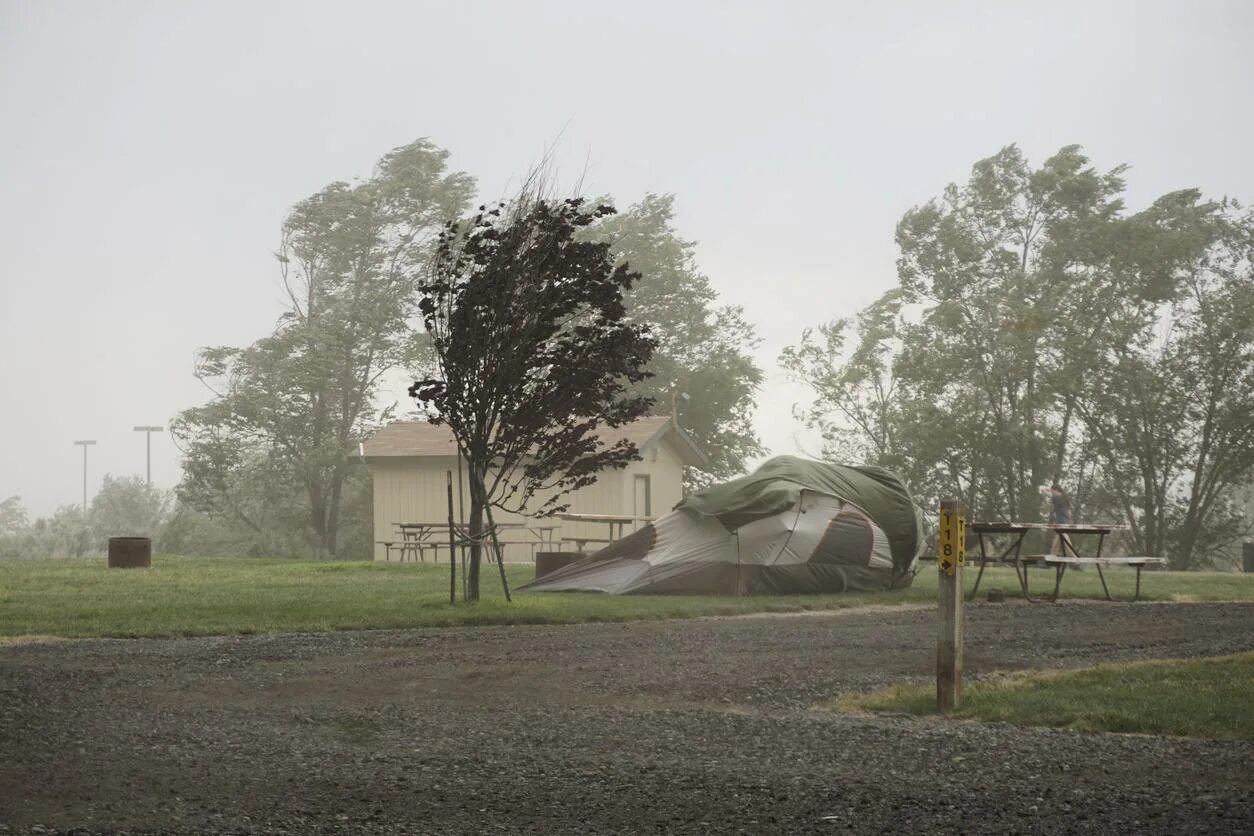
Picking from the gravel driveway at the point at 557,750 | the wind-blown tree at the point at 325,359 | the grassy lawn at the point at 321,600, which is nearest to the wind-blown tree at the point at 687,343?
the wind-blown tree at the point at 325,359

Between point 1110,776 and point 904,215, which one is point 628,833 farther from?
point 904,215

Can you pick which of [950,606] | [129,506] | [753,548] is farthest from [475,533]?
[129,506]

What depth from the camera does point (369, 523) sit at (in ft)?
140

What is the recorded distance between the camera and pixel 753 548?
1797 cm

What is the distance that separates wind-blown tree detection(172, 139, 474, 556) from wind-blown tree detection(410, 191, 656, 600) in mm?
26513

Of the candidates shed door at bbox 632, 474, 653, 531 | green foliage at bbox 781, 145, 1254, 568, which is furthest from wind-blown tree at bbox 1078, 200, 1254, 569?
shed door at bbox 632, 474, 653, 531

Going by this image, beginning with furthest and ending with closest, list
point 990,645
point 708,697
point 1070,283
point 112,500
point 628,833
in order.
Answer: point 112,500
point 1070,283
point 990,645
point 708,697
point 628,833

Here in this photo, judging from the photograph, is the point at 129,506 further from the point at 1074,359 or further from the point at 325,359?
the point at 1074,359

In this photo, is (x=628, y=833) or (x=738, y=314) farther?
(x=738, y=314)

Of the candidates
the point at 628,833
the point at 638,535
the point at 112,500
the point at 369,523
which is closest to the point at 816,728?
the point at 628,833

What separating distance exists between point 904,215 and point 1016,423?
21.6 feet

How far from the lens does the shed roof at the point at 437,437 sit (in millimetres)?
33250

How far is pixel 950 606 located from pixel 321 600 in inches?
377

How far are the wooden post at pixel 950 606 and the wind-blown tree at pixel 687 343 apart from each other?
3476 centimetres
